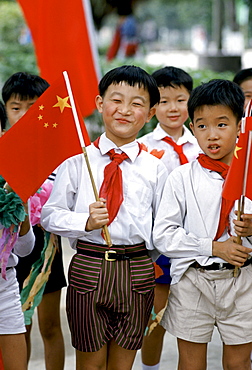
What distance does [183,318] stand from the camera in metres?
3.18

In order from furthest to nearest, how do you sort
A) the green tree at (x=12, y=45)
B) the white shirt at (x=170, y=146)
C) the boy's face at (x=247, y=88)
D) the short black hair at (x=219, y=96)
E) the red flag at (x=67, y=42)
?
the green tree at (x=12, y=45)
the red flag at (x=67, y=42)
the boy's face at (x=247, y=88)
the white shirt at (x=170, y=146)
the short black hair at (x=219, y=96)

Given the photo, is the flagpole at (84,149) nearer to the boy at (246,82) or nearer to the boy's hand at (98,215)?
the boy's hand at (98,215)

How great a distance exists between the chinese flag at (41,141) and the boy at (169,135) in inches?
35.8

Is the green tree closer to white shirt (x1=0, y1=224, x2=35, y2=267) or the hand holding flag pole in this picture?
white shirt (x1=0, y1=224, x2=35, y2=267)

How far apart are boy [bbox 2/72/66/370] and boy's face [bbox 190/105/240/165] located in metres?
0.98

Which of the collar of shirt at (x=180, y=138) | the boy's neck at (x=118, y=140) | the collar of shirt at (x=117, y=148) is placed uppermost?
the collar of shirt at (x=180, y=138)

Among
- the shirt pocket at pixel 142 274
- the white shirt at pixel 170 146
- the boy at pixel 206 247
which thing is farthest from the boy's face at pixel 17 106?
the shirt pocket at pixel 142 274

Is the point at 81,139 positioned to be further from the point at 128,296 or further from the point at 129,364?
the point at 129,364

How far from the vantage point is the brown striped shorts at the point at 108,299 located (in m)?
3.11

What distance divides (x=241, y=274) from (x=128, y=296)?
539 millimetres

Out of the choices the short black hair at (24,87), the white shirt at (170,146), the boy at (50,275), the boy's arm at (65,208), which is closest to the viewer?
the boy's arm at (65,208)

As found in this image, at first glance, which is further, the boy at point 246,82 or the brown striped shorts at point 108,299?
the boy at point 246,82

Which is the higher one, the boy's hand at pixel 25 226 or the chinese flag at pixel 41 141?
the chinese flag at pixel 41 141

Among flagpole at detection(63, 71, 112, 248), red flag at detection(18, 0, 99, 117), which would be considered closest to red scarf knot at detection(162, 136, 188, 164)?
flagpole at detection(63, 71, 112, 248)
